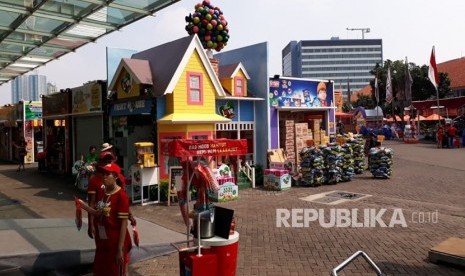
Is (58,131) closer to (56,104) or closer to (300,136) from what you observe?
(56,104)

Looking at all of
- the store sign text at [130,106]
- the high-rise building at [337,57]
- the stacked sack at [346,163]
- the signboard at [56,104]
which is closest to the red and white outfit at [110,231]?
the store sign text at [130,106]

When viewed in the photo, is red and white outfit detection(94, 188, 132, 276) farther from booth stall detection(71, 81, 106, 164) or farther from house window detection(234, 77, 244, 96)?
booth stall detection(71, 81, 106, 164)

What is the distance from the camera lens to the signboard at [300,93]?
611 inches

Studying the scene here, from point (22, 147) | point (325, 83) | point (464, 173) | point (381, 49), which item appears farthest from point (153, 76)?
point (381, 49)

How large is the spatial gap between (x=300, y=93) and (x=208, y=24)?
512cm

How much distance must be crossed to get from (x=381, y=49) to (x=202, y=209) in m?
171

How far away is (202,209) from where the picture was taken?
5164 millimetres

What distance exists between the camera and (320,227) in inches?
340

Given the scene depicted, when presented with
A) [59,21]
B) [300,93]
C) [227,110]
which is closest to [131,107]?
[227,110]

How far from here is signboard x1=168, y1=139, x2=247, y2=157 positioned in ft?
18.1

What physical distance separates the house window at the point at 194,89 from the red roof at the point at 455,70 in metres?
46.8

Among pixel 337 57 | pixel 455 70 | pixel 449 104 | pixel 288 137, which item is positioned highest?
pixel 337 57

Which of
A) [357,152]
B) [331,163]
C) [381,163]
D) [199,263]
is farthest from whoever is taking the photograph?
[357,152]

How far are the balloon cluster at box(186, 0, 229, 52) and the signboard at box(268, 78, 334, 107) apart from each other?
8.95ft
